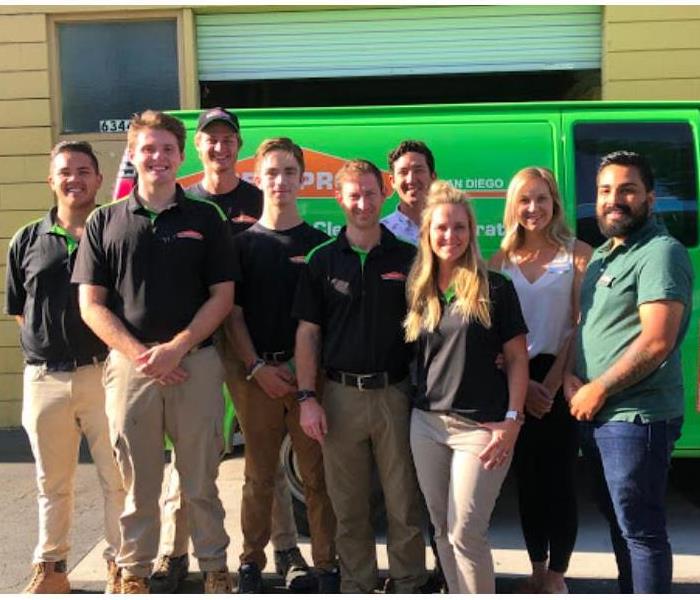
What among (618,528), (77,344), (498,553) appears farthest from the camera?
(498,553)

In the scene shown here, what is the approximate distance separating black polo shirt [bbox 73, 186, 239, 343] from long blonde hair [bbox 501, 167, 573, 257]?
119cm

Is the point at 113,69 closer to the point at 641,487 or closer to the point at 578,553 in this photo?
the point at 578,553

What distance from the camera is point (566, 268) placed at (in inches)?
133

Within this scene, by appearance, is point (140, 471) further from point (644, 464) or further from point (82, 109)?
point (82, 109)

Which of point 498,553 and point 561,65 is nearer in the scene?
point 498,553

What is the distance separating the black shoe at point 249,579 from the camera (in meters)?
3.67

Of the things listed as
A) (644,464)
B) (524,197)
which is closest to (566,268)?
(524,197)

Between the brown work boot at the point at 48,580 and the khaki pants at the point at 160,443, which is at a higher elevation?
the khaki pants at the point at 160,443

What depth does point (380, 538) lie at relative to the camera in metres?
4.43

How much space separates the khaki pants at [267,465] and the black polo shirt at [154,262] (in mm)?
489

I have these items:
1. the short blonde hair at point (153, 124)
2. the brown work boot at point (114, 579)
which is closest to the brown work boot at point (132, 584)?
the brown work boot at point (114, 579)

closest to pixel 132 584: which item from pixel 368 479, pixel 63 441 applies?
pixel 63 441

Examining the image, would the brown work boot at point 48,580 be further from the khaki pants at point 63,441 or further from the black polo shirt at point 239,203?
the black polo shirt at point 239,203

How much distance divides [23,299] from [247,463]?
4.19 ft
